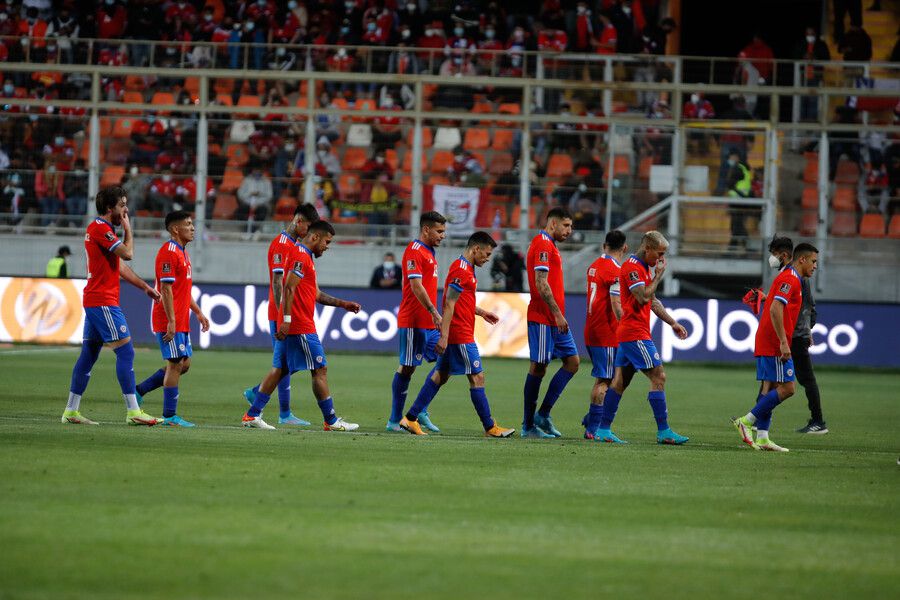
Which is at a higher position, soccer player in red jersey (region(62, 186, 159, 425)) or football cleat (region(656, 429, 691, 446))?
soccer player in red jersey (region(62, 186, 159, 425))

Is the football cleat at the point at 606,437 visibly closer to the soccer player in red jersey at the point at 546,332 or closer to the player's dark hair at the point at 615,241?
the soccer player in red jersey at the point at 546,332

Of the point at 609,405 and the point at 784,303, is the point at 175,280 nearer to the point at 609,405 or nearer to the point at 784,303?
the point at 609,405

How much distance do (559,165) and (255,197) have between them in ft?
22.3

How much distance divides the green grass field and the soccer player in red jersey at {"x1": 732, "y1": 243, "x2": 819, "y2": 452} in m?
0.27

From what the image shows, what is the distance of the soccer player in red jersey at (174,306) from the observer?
12.7 meters

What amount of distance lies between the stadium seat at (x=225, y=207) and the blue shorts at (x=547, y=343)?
1668 cm

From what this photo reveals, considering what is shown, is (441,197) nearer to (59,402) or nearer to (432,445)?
(59,402)

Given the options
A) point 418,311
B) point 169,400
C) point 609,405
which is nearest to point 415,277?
point 418,311

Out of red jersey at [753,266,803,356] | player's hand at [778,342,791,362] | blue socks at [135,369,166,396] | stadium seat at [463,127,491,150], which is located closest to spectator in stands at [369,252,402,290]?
stadium seat at [463,127,491,150]

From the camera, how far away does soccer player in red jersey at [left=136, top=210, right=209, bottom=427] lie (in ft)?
41.7

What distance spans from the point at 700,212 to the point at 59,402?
17.4 m

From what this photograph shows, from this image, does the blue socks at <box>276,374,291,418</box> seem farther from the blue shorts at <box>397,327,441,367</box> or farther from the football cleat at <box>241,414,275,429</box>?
the blue shorts at <box>397,327,441,367</box>

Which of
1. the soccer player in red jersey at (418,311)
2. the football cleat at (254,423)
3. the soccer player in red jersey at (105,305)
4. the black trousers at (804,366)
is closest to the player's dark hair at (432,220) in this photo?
the soccer player in red jersey at (418,311)

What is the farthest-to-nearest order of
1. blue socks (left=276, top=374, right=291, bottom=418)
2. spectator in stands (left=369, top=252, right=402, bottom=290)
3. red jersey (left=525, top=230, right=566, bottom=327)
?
spectator in stands (left=369, top=252, right=402, bottom=290) → blue socks (left=276, top=374, right=291, bottom=418) → red jersey (left=525, top=230, right=566, bottom=327)
